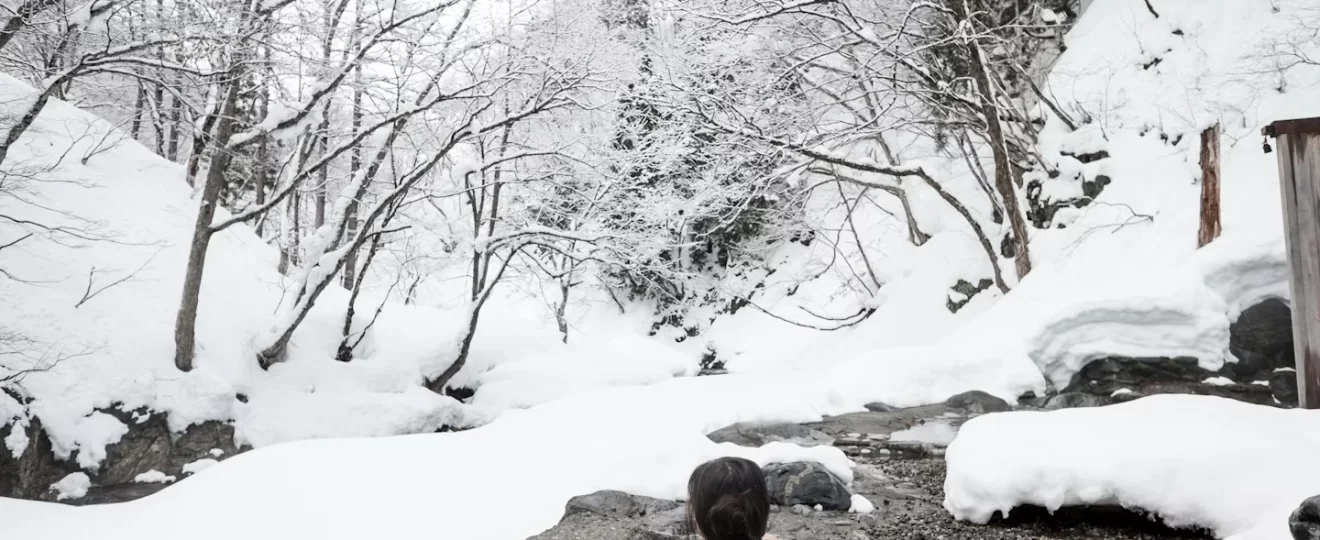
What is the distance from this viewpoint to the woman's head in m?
2.24

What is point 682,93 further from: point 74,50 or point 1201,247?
point 74,50

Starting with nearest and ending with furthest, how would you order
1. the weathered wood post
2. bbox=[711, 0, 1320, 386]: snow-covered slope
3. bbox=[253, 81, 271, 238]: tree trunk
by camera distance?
1. the weathered wood post
2. bbox=[711, 0, 1320, 386]: snow-covered slope
3. bbox=[253, 81, 271, 238]: tree trunk

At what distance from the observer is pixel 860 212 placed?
770 inches

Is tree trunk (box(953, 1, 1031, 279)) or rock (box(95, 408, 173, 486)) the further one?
tree trunk (box(953, 1, 1031, 279))

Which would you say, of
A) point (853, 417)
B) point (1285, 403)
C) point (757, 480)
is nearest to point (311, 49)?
point (853, 417)

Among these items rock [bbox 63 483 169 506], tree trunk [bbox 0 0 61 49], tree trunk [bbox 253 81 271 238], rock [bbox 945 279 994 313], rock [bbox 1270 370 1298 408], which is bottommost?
rock [bbox 63 483 169 506]

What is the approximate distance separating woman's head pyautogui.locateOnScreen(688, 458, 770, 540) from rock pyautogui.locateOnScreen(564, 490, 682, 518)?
2660 mm

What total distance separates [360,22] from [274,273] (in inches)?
184

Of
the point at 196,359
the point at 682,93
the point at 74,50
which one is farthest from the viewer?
the point at 682,93

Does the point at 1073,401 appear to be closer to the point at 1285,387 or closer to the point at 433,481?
the point at 1285,387

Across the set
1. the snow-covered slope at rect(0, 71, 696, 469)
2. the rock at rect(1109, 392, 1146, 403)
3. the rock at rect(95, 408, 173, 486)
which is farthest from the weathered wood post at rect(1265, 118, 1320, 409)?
the rock at rect(95, 408, 173, 486)

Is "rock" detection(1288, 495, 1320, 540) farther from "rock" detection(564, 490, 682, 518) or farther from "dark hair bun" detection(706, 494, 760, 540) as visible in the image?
"rock" detection(564, 490, 682, 518)

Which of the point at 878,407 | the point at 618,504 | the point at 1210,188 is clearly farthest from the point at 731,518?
the point at 1210,188

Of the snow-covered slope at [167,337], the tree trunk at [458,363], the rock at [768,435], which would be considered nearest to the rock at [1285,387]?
the rock at [768,435]
